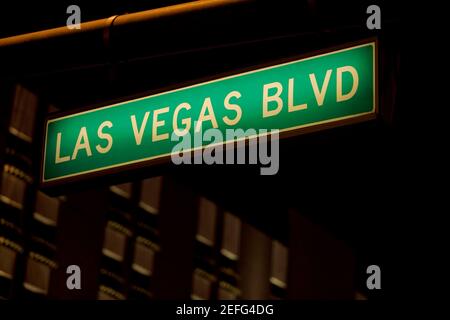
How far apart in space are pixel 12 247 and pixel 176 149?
43.9 feet

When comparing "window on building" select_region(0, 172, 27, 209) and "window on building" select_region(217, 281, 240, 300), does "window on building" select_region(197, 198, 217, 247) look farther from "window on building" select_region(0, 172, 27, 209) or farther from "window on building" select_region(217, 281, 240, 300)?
"window on building" select_region(0, 172, 27, 209)

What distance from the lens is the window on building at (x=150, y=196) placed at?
65.5ft

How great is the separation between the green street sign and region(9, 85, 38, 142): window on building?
13.3 meters

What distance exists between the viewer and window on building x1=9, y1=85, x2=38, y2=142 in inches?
690

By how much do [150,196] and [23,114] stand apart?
12.5 ft

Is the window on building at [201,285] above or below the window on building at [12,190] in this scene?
below

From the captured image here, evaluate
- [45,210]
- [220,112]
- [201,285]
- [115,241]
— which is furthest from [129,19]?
[201,285]

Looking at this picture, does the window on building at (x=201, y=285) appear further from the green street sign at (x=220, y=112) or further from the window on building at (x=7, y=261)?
the green street sign at (x=220, y=112)

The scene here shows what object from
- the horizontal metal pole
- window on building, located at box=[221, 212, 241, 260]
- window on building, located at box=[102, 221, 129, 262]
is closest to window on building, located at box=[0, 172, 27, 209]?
window on building, located at box=[102, 221, 129, 262]

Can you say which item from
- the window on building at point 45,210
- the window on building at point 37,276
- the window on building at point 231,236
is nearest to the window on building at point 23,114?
the window on building at point 45,210

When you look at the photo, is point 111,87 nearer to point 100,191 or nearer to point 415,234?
point 415,234

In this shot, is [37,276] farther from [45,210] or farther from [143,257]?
[143,257]

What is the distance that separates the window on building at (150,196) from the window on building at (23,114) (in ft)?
10.6
